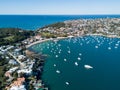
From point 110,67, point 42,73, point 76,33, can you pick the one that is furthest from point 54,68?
point 76,33

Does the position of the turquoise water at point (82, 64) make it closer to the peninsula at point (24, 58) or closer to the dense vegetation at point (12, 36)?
the peninsula at point (24, 58)

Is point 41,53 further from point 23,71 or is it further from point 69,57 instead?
point 23,71

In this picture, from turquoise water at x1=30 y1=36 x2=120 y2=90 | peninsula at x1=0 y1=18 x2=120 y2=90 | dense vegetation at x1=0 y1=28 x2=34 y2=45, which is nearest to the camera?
peninsula at x1=0 y1=18 x2=120 y2=90

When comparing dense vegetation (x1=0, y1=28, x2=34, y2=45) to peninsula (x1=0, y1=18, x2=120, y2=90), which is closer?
peninsula (x1=0, y1=18, x2=120, y2=90)

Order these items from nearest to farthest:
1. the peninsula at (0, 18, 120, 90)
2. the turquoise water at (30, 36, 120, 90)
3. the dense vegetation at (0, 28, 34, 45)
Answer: the peninsula at (0, 18, 120, 90) < the turquoise water at (30, 36, 120, 90) < the dense vegetation at (0, 28, 34, 45)

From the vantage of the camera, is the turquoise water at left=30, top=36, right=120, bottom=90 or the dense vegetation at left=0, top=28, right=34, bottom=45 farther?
the dense vegetation at left=0, top=28, right=34, bottom=45

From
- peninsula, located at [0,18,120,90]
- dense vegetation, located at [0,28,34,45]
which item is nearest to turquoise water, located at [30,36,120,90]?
peninsula, located at [0,18,120,90]

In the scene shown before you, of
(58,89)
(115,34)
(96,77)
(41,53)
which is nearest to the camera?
(58,89)

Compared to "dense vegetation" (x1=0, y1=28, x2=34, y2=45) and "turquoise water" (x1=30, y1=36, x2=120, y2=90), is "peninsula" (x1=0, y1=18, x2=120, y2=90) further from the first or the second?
"turquoise water" (x1=30, y1=36, x2=120, y2=90)
